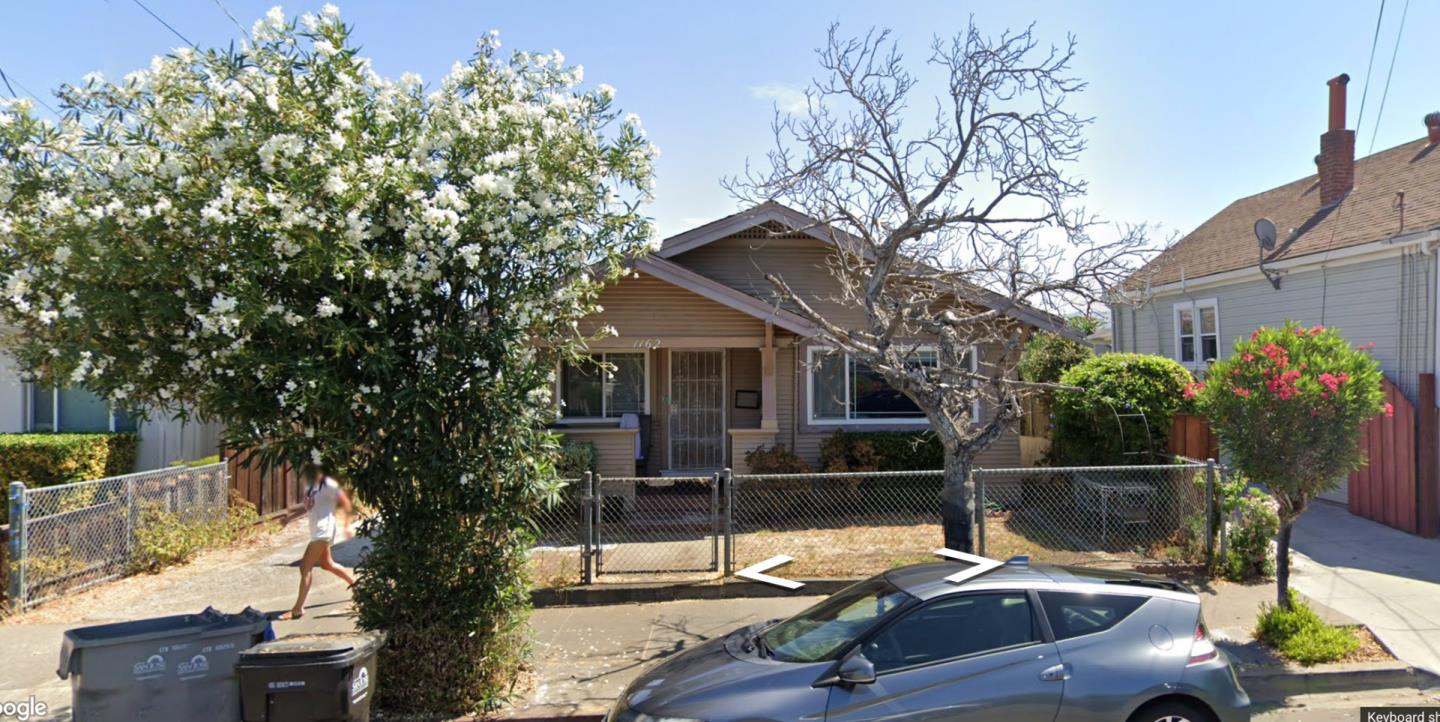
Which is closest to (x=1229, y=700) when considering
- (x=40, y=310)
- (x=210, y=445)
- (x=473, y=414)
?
(x=473, y=414)

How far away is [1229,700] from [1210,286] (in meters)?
14.3

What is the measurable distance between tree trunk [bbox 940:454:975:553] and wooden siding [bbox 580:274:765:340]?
15.3 feet

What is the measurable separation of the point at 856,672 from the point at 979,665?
70cm

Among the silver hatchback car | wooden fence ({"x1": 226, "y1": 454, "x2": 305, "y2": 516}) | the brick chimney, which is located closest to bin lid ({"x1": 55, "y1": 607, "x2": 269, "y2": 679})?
the silver hatchback car

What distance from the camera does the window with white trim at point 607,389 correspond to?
1282 cm

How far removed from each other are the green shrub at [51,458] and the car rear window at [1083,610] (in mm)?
12707

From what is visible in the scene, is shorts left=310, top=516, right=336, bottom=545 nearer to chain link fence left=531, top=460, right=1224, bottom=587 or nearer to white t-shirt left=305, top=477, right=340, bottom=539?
white t-shirt left=305, top=477, right=340, bottom=539

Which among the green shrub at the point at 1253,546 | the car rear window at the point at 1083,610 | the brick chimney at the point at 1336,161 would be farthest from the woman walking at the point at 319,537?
the brick chimney at the point at 1336,161

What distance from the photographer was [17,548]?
7.61 metres

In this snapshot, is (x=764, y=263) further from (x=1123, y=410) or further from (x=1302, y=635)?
(x=1302, y=635)

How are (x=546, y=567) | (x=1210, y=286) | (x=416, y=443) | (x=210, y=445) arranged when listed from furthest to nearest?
(x=1210, y=286)
(x=210, y=445)
(x=546, y=567)
(x=416, y=443)

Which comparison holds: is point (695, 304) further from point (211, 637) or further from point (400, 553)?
point (211, 637)

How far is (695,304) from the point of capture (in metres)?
11.8

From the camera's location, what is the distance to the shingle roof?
12.3 metres
